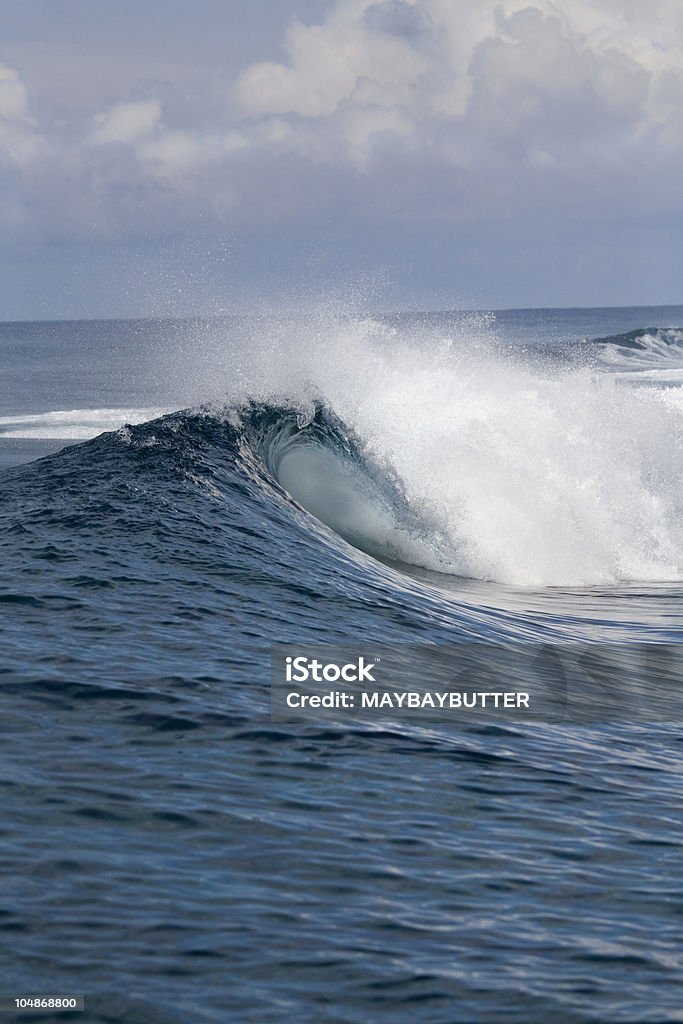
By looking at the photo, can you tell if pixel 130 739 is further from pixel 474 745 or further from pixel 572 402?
pixel 572 402

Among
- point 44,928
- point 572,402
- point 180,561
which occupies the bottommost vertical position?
point 44,928

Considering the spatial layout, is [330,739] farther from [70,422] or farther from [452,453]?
[70,422]

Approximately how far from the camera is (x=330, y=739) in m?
7.52

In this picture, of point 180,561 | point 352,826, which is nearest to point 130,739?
point 352,826

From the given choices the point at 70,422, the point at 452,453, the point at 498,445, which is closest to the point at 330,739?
the point at 452,453

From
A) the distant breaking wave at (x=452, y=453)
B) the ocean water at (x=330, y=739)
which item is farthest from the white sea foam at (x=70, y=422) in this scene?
the ocean water at (x=330, y=739)

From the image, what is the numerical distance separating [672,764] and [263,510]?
802 cm

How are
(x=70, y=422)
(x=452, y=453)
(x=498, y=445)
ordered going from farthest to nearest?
(x=70, y=422)
(x=498, y=445)
(x=452, y=453)

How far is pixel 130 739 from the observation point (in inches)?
280

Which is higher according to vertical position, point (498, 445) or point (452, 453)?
point (498, 445)

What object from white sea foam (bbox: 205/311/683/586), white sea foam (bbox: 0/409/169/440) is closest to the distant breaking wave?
white sea foam (bbox: 205/311/683/586)

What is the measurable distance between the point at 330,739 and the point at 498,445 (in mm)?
12291

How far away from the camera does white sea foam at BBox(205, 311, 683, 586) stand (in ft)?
56.0

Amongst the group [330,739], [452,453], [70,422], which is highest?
[70,422]
